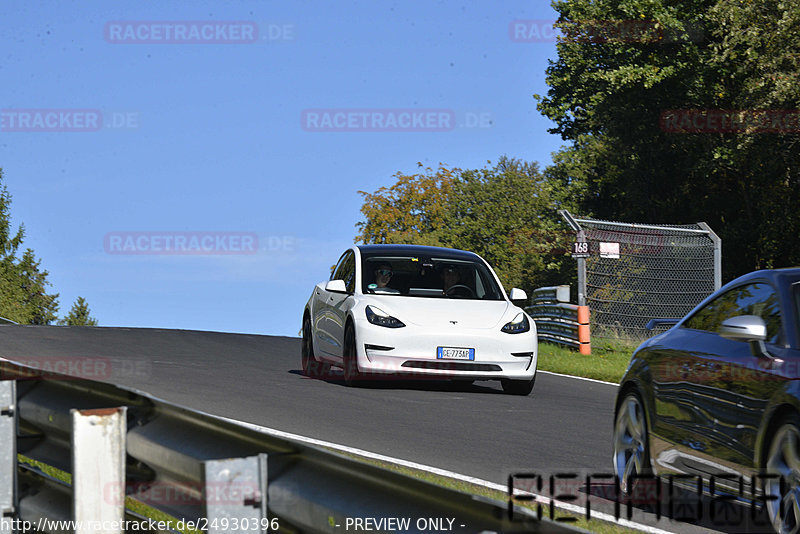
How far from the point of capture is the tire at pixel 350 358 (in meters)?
14.0

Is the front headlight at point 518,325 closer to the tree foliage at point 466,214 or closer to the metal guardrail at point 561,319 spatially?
the metal guardrail at point 561,319

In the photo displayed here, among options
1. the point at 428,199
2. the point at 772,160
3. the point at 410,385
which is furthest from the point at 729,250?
the point at 428,199

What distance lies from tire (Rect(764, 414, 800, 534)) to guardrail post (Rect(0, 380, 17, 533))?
3.54 m

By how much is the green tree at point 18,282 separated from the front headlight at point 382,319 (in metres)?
78.6

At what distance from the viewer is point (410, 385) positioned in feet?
49.5

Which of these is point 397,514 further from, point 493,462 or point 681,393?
point 493,462

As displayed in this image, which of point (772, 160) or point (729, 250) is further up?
point (772, 160)

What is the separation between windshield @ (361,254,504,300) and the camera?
14.9 meters

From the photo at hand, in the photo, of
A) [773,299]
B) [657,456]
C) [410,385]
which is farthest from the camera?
[410,385]

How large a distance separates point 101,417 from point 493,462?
188 inches

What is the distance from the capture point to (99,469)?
4.41 m

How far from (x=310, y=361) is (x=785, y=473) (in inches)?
433

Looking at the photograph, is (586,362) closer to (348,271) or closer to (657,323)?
(348,271)

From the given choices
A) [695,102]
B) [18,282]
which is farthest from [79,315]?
[695,102]
